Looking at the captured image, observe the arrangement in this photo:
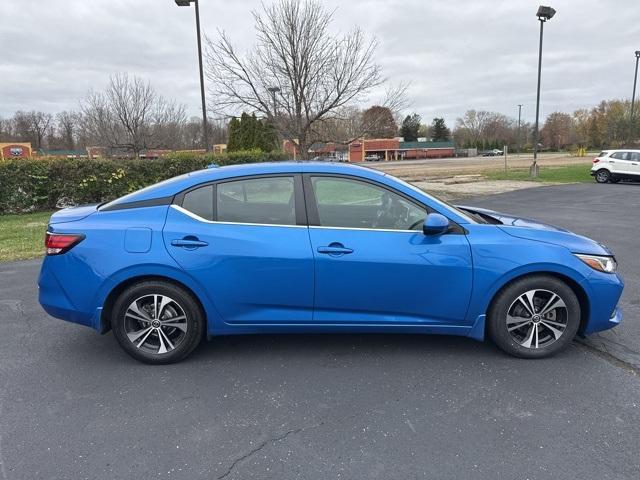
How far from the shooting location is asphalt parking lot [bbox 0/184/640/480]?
2.43 meters

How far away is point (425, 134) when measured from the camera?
13062cm

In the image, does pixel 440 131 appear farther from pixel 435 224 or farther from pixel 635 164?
pixel 435 224

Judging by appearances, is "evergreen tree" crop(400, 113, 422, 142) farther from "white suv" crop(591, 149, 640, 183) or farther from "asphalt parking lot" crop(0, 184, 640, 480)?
"asphalt parking lot" crop(0, 184, 640, 480)

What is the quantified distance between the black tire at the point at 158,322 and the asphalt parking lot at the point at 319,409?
0.13 metres

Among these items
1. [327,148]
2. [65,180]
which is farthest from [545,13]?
[65,180]

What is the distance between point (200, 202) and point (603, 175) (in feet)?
80.7

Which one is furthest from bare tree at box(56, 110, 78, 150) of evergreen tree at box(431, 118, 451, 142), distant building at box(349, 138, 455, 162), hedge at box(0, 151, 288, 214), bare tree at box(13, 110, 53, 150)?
evergreen tree at box(431, 118, 451, 142)

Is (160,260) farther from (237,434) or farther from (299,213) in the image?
(237,434)

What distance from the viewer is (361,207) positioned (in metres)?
3.63

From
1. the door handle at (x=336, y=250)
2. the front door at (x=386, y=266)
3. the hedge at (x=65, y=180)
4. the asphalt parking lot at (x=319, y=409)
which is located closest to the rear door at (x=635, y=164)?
the hedge at (x=65, y=180)

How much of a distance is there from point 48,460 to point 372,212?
8.51 feet

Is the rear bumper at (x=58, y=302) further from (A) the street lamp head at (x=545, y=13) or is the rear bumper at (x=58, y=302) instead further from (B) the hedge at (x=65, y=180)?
(A) the street lamp head at (x=545, y=13)

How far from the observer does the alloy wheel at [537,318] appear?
11.4 feet

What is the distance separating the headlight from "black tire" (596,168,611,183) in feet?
74.3
